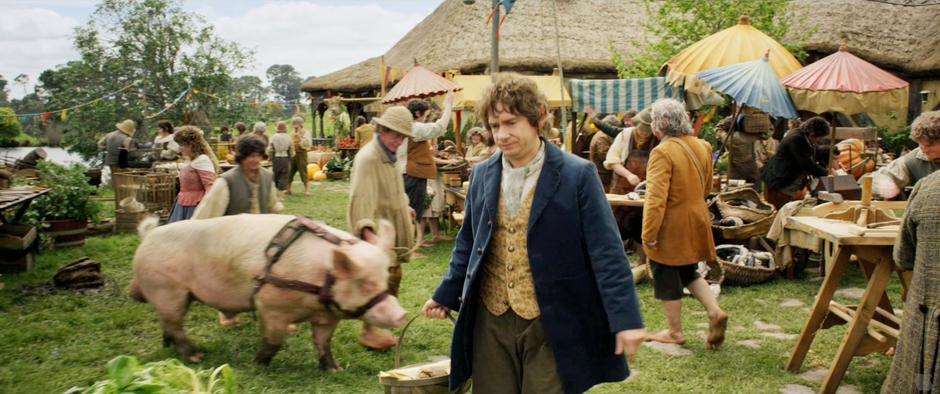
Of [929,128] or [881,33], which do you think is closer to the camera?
[929,128]

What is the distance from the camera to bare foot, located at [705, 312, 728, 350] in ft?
16.1

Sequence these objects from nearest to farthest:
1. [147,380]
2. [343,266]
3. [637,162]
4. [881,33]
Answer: [147,380]
[343,266]
[637,162]
[881,33]

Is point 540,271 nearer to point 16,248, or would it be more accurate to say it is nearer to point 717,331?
point 717,331

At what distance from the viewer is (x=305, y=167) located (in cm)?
1562

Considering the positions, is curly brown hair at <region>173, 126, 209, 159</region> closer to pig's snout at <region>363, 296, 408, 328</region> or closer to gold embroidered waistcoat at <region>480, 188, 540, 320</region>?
pig's snout at <region>363, 296, 408, 328</region>

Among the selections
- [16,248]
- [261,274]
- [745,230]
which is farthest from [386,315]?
[16,248]

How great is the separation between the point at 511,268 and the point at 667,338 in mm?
2936

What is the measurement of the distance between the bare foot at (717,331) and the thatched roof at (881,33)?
16.9m

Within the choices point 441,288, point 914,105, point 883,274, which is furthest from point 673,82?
point 914,105

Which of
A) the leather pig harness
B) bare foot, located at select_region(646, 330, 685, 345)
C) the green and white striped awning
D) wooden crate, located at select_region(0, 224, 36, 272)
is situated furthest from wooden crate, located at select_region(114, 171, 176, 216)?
bare foot, located at select_region(646, 330, 685, 345)

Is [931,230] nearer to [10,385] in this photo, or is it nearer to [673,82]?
[10,385]

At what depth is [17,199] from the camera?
7.30 meters

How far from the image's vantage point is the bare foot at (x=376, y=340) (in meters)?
5.14

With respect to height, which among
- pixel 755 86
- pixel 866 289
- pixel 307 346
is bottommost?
pixel 307 346
